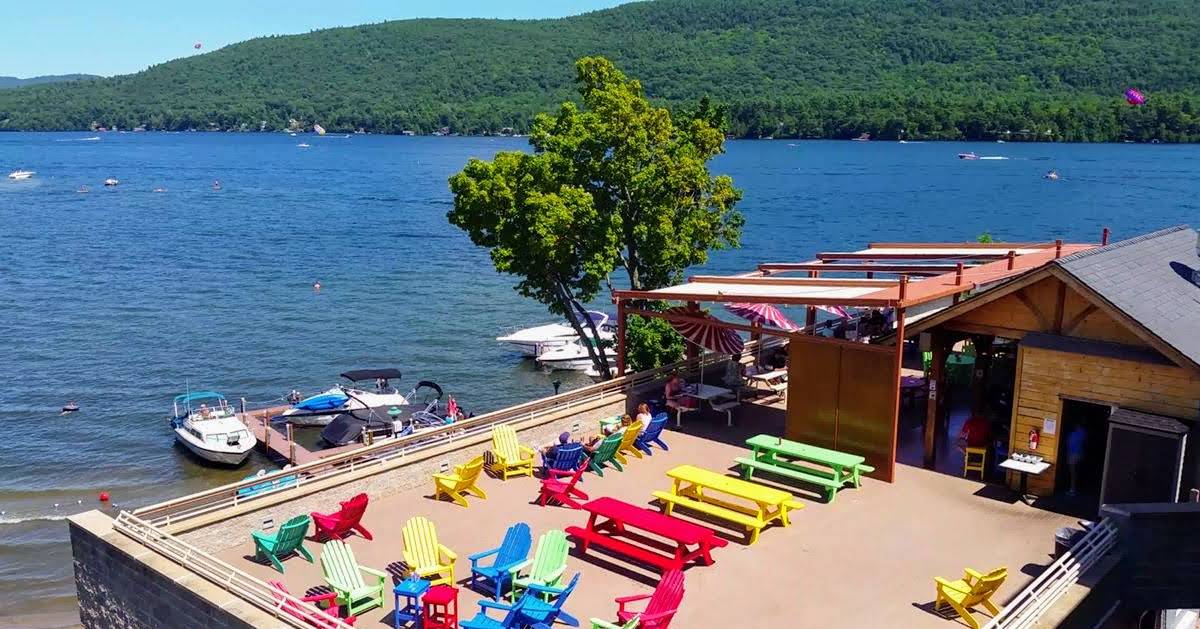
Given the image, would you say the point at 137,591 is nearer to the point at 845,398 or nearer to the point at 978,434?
the point at 845,398

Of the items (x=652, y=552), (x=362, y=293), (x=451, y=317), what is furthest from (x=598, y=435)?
(x=362, y=293)

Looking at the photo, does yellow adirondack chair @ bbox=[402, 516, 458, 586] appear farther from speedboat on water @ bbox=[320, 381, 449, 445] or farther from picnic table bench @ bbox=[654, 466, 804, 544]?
speedboat on water @ bbox=[320, 381, 449, 445]

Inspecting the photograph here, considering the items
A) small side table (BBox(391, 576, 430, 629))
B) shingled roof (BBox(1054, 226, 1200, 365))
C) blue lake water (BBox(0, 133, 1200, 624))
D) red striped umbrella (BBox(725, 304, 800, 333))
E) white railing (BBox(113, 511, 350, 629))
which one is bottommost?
blue lake water (BBox(0, 133, 1200, 624))

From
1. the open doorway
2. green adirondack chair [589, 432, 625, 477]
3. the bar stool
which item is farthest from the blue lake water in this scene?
the open doorway

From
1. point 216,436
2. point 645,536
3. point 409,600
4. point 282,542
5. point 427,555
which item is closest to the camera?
point 409,600

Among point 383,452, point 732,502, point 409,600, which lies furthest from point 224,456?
point 409,600

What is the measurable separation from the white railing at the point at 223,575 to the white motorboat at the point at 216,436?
1451 centimetres

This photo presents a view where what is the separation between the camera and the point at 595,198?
2400 cm

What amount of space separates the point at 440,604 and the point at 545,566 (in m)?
1.45

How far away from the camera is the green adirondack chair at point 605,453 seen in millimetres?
16156

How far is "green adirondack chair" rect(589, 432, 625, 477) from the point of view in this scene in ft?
53.0

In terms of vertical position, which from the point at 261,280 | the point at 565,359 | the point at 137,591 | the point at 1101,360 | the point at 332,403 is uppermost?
the point at 1101,360

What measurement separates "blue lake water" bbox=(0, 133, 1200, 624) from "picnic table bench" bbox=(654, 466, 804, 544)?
43.0ft

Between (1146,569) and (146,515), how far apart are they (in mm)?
12829
